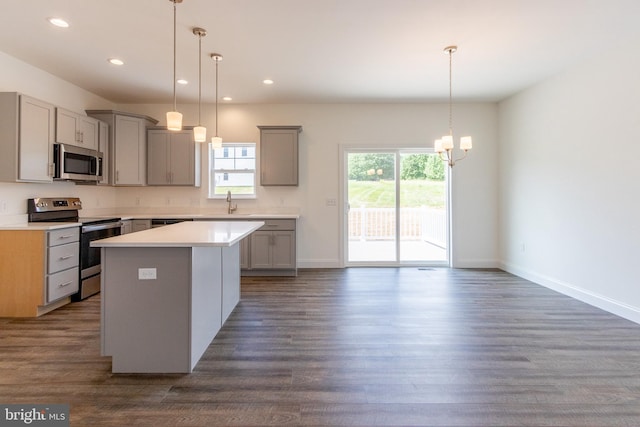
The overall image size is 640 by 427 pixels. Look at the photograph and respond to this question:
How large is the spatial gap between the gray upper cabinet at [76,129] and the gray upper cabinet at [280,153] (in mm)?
2318

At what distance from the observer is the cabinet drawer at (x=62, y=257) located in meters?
3.27

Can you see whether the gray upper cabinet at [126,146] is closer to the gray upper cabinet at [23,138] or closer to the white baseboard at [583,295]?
the gray upper cabinet at [23,138]

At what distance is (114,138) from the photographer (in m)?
4.69

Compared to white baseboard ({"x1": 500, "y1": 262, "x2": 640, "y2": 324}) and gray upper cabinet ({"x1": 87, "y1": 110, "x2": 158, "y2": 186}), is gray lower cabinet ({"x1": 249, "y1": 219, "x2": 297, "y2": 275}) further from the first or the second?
white baseboard ({"x1": 500, "y1": 262, "x2": 640, "y2": 324})

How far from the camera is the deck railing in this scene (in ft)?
18.4

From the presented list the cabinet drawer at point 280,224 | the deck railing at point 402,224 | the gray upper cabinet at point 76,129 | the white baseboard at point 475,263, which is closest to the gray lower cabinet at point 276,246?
the cabinet drawer at point 280,224

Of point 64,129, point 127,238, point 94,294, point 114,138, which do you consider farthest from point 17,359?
point 114,138

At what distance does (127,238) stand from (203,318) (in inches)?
31.2

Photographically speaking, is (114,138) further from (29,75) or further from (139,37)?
(139,37)

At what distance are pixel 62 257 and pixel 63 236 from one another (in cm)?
23

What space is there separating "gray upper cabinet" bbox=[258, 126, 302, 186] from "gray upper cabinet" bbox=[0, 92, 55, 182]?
2713 mm

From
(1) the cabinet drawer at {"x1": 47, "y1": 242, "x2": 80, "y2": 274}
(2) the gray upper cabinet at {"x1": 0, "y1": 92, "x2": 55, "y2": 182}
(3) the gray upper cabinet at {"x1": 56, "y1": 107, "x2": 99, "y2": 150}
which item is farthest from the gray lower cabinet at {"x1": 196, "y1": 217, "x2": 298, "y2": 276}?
(2) the gray upper cabinet at {"x1": 0, "y1": 92, "x2": 55, "y2": 182}

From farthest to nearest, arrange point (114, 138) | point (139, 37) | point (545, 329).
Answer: point (114, 138), point (139, 37), point (545, 329)

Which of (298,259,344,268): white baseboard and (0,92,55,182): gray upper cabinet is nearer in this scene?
(0,92,55,182): gray upper cabinet
